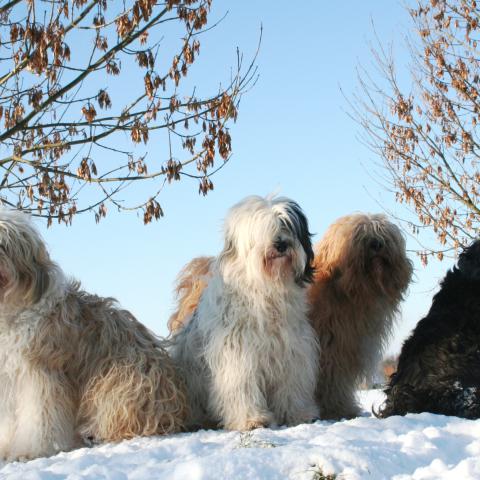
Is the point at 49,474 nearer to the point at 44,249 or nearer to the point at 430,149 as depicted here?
the point at 44,249

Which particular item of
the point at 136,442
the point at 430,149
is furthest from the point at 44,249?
the point at 430,149

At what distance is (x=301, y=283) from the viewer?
527 centimetres

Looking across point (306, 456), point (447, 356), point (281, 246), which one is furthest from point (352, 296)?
point (306, 456)

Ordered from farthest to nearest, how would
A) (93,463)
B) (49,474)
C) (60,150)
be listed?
1. (60,150)
2. (93,463)
3. (49,474)

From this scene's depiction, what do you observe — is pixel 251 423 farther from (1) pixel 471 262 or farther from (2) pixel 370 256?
(1) pixel 471 262

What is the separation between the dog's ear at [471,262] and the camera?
487 cm

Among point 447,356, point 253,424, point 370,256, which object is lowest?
point 253,424

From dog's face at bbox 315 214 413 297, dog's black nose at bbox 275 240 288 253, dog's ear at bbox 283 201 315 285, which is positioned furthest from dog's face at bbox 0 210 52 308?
dog's face at bbox 315 214 413 297

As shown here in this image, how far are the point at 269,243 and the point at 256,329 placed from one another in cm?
65

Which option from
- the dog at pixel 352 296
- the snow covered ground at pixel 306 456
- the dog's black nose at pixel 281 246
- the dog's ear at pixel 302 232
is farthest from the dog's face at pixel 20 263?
the dog at pixel 352 296

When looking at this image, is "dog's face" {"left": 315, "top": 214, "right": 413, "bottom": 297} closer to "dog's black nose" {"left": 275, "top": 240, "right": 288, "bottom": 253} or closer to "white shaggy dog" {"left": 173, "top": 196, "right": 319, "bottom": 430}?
"white shaggy dog" {"left": 173, "top": 196, "right": 319, "bottom": 430}

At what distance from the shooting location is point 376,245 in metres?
5.84

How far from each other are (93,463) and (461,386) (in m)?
2.32

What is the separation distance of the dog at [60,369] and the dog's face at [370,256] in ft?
5.50
